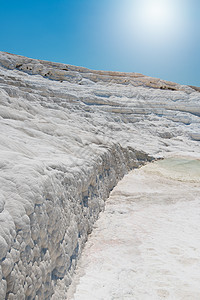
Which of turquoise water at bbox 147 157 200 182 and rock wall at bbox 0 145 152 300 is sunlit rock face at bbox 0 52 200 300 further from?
turquoise water at bbox 147 157 200 182

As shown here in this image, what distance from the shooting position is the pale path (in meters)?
3.01

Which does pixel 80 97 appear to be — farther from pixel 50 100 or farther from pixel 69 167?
→ pixel 69 167

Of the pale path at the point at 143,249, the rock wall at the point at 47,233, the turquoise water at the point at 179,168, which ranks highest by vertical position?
the rock wall at the point at 47,233

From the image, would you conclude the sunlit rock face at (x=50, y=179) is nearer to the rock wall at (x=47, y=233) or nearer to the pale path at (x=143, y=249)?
the rock wall at (x=47, y=233)

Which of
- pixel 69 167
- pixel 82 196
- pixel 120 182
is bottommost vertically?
pixel 120 182

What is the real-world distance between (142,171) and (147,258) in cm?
594

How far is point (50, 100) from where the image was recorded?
551 inches

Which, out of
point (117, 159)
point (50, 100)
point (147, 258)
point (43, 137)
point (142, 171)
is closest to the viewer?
point (147, 258)

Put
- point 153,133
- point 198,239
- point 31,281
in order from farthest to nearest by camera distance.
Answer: point 153,133, point 198,239, point 31,281

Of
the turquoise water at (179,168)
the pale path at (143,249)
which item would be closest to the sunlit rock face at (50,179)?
the pale path at (143,249)

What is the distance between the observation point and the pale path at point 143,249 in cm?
301

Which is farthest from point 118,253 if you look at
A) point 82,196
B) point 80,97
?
point 80,97

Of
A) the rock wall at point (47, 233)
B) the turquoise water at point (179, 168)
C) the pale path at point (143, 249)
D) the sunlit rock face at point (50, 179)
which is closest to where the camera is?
the rock wall at point (47, 233)

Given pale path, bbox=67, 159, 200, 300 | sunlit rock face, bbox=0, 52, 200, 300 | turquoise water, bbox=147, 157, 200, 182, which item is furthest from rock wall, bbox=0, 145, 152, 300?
turquoise water, bbox=147, 157, 200, 182
